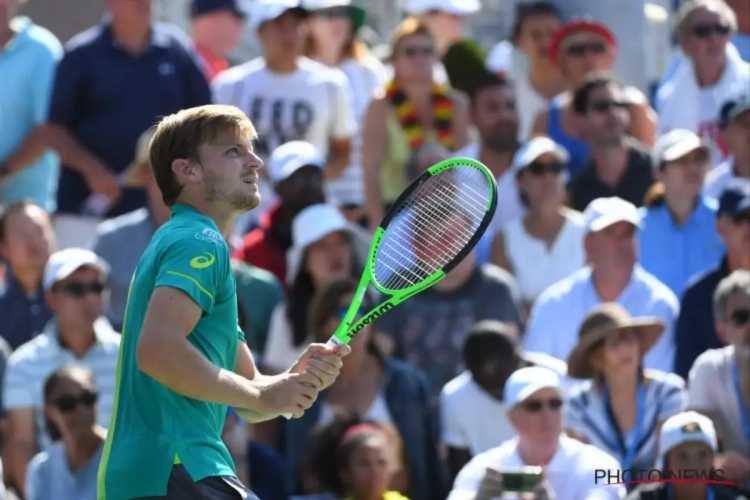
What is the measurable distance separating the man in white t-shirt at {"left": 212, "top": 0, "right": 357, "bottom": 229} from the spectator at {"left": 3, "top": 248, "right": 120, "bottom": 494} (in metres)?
1.59

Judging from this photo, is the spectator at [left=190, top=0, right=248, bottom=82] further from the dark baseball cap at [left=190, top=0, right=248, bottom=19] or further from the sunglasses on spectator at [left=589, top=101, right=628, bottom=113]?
the sunglasses on spectator at [left=589, top=101, right=628, bottom=113]

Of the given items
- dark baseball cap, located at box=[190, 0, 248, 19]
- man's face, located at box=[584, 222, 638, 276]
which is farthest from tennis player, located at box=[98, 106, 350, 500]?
dark baseball cap, located at box=[190, 0, 248, 19]

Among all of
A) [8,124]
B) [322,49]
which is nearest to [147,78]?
[8,124]

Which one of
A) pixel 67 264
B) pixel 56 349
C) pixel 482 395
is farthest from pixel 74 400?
pixel 482 395

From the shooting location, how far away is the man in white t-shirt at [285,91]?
9.84 meters

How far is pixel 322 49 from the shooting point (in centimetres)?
1084

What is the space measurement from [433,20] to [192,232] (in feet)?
23.4

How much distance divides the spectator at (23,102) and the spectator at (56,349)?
1.55 m

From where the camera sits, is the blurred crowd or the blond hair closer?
the blond hair

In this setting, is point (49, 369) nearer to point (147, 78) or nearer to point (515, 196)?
point (147, 78)

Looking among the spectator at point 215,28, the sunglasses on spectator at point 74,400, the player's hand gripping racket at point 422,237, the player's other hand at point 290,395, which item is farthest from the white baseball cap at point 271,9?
the player's other hand at point 290,395

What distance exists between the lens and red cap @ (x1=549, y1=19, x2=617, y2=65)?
10.2 m

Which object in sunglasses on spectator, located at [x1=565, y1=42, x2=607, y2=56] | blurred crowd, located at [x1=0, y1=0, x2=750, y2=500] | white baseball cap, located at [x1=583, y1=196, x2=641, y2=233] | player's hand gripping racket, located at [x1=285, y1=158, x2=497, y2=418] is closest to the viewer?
player's hand gripping racket, located at [x1=285, y1=158, x2=497, y2=418]

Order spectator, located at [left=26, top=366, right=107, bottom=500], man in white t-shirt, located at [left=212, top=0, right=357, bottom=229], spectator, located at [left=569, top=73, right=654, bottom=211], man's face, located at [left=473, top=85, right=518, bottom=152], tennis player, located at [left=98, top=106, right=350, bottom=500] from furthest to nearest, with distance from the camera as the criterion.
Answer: man in white t-shirt, located at [left=212, top=0, right=357, bottom=229] < man's face, located at [left=473, top=85, right=518, bottom=152] < spectator, located at [left=569, top=73, right=654, bottom=211] < spectator, located at [left=26, top=366, right=107, bottom=500] < tennis player, located at [left=98, top=106, right=350, bottom=500]
